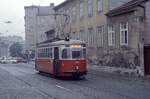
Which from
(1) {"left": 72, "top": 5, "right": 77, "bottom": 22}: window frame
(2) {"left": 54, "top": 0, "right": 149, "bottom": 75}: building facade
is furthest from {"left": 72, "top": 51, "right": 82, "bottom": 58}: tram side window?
(1) {"left": 72, "top": 5, "right": 77, "bottom": 22}: window frame

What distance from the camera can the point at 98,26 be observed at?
31734 millimetres

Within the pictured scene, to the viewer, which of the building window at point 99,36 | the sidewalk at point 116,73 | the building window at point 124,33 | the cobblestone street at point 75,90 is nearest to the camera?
the cobblestone street at point 75,90

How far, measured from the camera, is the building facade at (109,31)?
79.0 ft

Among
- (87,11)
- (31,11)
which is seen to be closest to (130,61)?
(87,11)

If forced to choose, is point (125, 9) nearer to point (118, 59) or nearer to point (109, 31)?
point (109, 31)

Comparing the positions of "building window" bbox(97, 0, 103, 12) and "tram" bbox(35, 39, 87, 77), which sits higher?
"building window" bbox(97, 0, 103, 12)

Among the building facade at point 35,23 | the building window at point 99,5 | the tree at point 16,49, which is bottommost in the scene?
the tree at point 16,49

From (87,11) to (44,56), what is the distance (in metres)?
12.4

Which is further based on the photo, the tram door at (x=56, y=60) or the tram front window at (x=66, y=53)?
the tram door at (x=56, y=60)

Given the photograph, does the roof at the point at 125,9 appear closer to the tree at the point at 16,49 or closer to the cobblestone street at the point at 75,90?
the cobblestone street at the point at 75,90

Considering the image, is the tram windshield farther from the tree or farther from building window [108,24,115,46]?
the tree

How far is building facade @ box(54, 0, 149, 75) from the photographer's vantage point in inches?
949

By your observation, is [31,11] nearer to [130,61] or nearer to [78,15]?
[78,15]

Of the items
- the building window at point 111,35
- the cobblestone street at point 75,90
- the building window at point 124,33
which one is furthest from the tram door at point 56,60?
the building window at point 111,35
